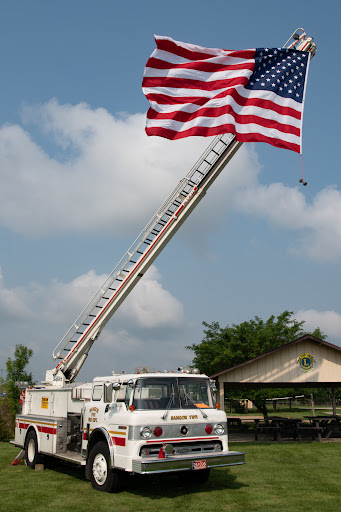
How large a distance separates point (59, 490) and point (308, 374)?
12.3 m

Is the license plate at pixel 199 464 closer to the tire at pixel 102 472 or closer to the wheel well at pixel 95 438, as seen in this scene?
the tire at pixel 102 472

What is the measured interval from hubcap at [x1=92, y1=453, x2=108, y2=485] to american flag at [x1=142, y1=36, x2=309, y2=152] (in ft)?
25.3

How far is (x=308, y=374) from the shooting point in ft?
63.6

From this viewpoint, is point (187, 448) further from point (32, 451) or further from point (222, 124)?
point (222, 124)

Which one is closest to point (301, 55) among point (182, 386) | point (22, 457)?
point (182, 386)

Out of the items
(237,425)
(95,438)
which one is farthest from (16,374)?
(95,438)

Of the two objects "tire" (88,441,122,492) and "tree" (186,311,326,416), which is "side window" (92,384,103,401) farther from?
"tree" (186,311,326,416)

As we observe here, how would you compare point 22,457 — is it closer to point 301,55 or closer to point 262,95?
point 262,95

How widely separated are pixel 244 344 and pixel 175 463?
2278 centimetres

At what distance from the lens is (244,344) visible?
101 ft

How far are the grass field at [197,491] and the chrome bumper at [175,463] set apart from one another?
58cm

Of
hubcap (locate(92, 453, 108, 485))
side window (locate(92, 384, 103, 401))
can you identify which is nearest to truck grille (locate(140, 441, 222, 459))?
→ hubcap (locate(92, 453, 108, 485))

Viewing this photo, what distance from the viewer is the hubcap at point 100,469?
9406 mm

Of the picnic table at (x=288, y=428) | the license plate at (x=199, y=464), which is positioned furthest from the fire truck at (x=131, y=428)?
the picnic table at (x=288, y=428)
